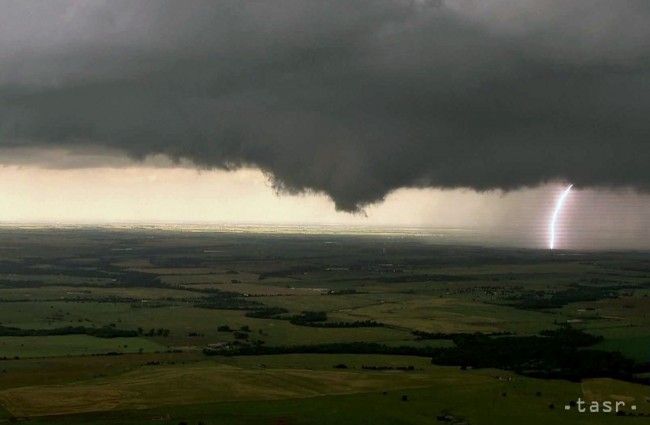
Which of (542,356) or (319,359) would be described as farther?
(542,356)

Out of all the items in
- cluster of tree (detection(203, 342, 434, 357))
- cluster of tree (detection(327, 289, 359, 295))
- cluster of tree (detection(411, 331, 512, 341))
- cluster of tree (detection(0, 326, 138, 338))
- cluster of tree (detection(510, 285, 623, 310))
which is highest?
cluster of tree (detection(510, 285, 623, 310))

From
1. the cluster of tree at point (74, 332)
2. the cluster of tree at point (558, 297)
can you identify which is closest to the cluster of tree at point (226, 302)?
the cluster of tree at point (74, 332)

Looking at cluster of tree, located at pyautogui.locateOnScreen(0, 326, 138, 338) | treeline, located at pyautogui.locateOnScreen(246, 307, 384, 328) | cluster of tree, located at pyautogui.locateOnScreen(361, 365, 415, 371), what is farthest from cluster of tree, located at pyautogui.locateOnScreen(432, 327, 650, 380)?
cluster of tree, located at pyautogui.locateOnScreen(0, 326, 138, 338)

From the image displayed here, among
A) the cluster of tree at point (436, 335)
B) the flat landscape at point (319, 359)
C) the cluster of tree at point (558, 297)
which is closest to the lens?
the flat landscape at point (319, 359)

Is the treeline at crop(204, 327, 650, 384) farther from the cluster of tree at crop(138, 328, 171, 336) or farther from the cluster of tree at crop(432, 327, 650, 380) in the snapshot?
the cluster of tree at crop(138, 328, 171, 336)

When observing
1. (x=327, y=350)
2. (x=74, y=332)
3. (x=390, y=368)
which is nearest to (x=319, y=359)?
(x=327, y=350)

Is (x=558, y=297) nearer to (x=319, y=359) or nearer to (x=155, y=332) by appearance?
(x=155, y=332)

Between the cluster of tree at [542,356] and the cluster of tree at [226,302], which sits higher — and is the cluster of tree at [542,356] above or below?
above

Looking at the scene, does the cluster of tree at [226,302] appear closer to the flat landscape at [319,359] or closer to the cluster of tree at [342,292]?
the flat landscape at [319,359]

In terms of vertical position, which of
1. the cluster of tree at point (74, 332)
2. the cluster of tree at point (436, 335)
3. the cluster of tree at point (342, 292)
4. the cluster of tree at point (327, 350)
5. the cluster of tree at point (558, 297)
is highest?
the cluster of tree at point (558, 297)

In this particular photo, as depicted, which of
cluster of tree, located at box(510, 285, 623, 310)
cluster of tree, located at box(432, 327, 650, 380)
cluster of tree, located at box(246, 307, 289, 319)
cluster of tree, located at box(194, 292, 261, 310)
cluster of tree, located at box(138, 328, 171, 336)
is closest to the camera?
cluster of tree, located at box(432, 327, 650, 380)
